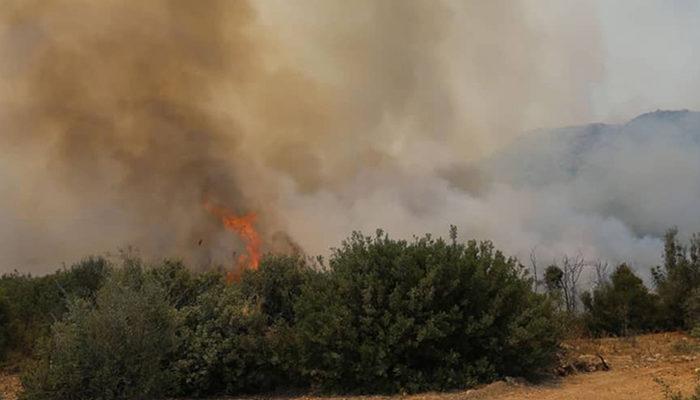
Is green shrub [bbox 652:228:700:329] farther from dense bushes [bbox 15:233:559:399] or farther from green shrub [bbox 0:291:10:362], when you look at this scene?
green shrub [bbox 0:291:10:362]

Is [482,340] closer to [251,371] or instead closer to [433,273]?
[433,273]

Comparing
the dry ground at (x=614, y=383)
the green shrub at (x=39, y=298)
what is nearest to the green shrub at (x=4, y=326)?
the green shrub at (x=39, y=298)

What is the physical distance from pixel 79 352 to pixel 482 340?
21.2ft

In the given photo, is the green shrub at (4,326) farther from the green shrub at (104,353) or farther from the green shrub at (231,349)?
the green shrub at (104,353)

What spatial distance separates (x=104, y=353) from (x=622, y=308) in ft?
57.4

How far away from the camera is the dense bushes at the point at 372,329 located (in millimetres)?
10547

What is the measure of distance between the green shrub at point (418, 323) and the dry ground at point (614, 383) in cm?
47

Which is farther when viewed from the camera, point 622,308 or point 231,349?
point 622,308

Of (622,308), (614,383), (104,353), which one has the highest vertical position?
(622,308)

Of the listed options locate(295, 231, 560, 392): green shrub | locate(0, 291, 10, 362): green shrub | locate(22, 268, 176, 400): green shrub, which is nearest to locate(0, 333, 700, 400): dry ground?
locate(295, 231, 560, 392): green shrub

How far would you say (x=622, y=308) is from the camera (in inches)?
831

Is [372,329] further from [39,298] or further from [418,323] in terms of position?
[39,298]

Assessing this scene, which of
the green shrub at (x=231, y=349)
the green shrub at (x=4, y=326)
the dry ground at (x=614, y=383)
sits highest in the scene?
the green shrub at (x=4, y=326)

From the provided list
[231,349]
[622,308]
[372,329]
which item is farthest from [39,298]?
[622,308]
